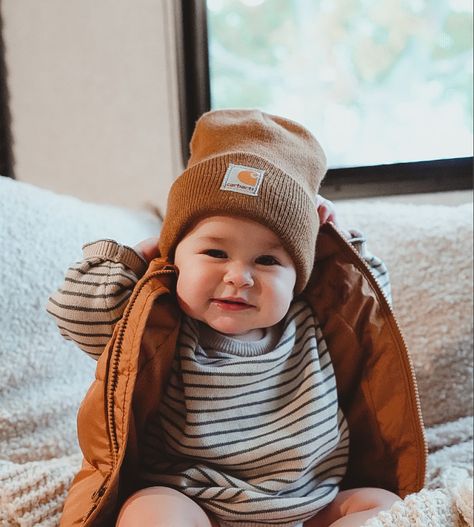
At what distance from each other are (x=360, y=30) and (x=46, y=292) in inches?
37.1

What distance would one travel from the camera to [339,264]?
89 centimetres

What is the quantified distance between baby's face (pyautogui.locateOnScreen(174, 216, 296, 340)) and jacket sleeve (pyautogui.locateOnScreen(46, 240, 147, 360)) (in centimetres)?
7

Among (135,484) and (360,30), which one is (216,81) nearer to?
(360,30)

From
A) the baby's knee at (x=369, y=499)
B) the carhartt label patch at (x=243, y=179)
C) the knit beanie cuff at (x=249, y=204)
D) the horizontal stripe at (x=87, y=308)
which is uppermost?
the carhartt label patch at (x=243, y=179)

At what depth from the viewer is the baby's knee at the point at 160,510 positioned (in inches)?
25.8

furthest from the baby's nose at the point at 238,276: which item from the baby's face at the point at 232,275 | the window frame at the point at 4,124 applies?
the window frame at the point at 4,124

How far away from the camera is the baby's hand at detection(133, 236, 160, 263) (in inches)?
32.4

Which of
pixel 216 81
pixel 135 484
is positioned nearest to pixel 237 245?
pixel 135 484

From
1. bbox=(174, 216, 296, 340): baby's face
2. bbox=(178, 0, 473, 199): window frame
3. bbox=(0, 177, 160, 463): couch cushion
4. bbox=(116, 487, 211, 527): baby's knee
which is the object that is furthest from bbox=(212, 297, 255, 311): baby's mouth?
bbox=(178, 0, 473, 199): window frame

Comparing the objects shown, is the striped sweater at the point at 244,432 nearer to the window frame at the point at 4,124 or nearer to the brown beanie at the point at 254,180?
the brown beanie at the point at 254,180

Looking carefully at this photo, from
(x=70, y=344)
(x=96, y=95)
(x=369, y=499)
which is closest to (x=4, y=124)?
(x=96, y=95)

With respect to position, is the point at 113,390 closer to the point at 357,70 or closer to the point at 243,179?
the point at 243,179

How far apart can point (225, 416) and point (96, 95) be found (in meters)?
0.98

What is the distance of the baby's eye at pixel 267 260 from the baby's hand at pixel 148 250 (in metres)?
0.16
